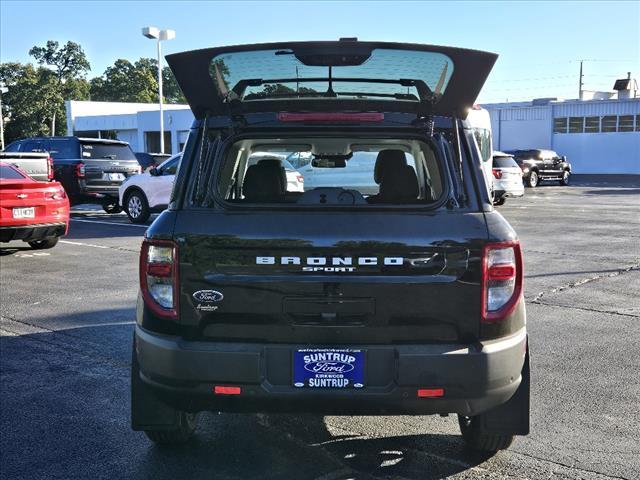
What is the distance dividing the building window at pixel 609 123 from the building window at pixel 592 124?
34 cm

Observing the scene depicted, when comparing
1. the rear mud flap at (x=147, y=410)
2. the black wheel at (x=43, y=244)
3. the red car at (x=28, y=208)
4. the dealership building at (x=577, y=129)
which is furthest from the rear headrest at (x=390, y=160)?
the dealership building at (x=577, y=129)

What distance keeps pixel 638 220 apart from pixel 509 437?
14.8 meters

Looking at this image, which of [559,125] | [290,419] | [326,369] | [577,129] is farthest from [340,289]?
[559,125]

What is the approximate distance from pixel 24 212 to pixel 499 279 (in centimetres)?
909

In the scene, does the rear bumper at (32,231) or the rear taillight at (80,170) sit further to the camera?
the rear taillight at (80,170)

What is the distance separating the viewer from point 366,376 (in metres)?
3.05

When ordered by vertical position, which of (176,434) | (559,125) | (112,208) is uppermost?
(559,125)

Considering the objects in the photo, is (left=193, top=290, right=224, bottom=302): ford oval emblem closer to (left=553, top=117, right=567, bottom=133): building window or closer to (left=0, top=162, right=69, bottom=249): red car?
(left=0, top=162, right=69, bottom=249): red car

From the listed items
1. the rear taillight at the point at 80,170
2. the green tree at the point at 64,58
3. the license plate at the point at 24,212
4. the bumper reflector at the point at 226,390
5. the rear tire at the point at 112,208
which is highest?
the green tree at the point at 64,58

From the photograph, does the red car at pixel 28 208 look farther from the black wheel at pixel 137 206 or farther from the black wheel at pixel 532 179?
the black wheel at pixel 532 179

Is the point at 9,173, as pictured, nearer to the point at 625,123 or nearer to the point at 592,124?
the point at 625,123

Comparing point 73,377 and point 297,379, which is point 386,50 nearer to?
point 297,379

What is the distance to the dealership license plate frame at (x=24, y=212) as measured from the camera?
1041 centimetres

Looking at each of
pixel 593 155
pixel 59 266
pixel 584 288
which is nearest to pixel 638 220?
pixel 584 288
